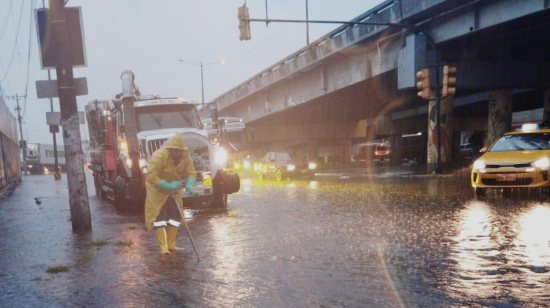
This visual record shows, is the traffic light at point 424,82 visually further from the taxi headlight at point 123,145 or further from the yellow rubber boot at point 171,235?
the yellow rubber boot at point 171,235

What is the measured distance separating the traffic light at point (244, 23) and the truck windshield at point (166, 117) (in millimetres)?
6915

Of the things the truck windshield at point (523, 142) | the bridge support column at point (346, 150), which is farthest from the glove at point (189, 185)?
the bridge support column at point (346, 150)

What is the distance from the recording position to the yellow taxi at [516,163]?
12.9 metres

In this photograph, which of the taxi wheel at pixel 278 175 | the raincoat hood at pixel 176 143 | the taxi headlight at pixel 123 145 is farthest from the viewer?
the taxi wheel at pixel 278 175

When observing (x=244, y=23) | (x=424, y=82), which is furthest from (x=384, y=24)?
(x=244, y=23)

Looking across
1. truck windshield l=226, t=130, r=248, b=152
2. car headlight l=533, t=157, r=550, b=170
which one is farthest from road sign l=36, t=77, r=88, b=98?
truck windshield l=226, t=130, r=248, b=152

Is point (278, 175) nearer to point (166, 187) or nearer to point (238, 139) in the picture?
point (238, 139)

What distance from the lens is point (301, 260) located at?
22.9 feet

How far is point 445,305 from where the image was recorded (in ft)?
16.0

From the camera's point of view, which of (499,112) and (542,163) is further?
(499,112)

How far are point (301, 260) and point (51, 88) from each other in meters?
6.37

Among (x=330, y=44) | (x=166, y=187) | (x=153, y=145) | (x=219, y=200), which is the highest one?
(x=330, y=44)

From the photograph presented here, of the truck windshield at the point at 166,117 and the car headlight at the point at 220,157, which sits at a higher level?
the truck windshield at the point at 166,117

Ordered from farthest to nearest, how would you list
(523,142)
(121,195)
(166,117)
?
(166,117) < (523,142) < (121,195)
